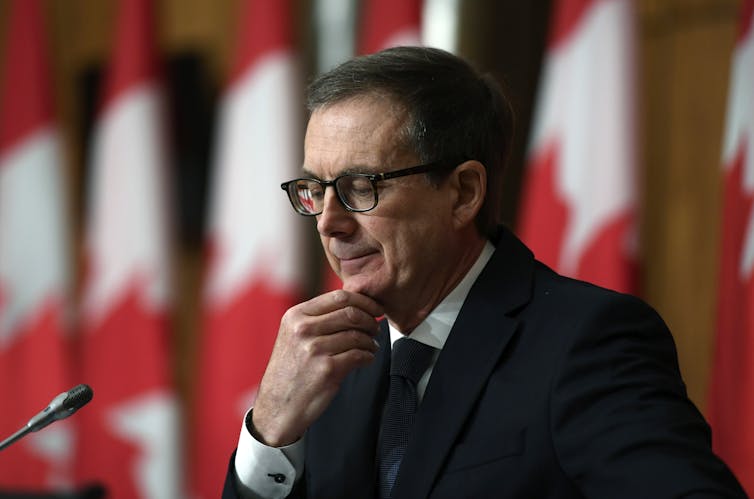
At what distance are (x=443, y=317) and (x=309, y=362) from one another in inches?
11.8

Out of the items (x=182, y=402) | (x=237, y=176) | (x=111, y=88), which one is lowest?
(x=182, y=402)

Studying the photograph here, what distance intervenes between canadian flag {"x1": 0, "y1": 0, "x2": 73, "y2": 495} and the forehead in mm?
2683

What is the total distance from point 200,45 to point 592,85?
2071 millimetres

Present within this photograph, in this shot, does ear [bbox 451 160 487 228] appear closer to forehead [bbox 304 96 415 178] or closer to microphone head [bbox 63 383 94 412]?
forehead [bbox 304 96 415 178]

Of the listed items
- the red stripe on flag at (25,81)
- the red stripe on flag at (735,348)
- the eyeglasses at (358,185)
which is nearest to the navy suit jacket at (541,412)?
the eyeglasses at (358,185)

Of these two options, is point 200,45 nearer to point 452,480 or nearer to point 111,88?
point 111,88

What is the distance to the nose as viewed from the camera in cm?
168

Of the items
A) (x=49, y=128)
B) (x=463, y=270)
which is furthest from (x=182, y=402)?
(x=463, y=270)

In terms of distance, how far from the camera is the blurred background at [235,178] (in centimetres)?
310

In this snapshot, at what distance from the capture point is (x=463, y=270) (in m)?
1.81

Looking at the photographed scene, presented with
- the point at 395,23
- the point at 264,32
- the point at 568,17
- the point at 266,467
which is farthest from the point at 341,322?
the point at 264,32

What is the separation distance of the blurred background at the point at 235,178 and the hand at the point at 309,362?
1.60 m

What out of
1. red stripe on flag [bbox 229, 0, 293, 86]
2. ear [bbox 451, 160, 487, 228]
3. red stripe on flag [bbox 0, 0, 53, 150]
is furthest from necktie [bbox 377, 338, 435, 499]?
red stripe on flag [bbox 0, 0, 53, 150]

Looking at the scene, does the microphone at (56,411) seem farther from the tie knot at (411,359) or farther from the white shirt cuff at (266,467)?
the tie knot at (411,359)
